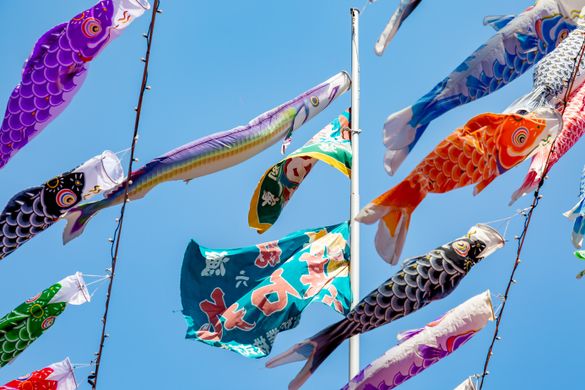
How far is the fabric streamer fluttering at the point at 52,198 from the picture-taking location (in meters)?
10.3

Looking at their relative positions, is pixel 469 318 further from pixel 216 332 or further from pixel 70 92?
pixel 70 92

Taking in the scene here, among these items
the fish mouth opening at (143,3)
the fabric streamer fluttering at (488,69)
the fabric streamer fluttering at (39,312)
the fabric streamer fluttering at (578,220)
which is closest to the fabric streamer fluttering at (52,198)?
the fabric streamer fluttering at (39,312)

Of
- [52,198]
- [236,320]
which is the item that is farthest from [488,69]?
[52,198]

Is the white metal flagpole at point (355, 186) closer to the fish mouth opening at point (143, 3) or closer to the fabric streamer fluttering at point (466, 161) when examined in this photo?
the fabric streamer fluttering at point (466, 161)

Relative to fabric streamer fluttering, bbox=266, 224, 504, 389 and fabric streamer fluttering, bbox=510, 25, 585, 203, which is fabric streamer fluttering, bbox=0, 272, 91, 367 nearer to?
fabric streamer fluttering, bbox=266, 224, 504, 389

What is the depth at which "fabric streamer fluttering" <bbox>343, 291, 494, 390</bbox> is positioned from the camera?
32.9 feet

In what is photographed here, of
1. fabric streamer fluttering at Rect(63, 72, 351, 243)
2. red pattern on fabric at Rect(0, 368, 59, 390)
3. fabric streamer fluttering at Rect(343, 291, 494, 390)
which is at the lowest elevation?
fabric streamer fluttering at Rect(343, 291, 494, 390)

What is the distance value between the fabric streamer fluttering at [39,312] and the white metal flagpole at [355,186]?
2291 mm

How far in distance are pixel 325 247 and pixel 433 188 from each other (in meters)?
2.14

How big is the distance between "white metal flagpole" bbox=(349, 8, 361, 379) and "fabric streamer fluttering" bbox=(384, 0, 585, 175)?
158 cm

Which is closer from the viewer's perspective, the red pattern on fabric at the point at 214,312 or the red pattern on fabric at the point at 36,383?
the red pattern on fabric at the point at 36,383

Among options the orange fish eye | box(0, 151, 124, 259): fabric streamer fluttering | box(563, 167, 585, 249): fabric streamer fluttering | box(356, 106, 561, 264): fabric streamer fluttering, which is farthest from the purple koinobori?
box(563, 167, 585, 249): fabric streamer fluttering

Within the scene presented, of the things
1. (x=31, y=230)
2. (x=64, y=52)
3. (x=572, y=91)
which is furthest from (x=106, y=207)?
(x=572, y=91)

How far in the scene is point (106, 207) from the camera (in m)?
10.4
